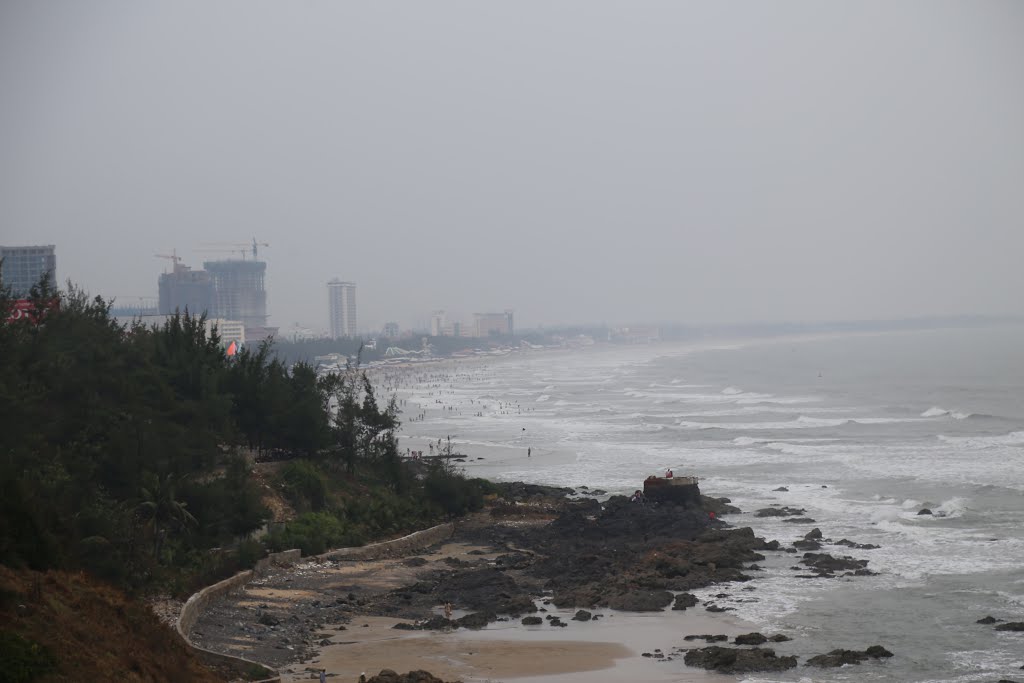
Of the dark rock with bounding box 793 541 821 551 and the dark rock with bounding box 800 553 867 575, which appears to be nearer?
the dark rock with bounding box 800 553 867 575

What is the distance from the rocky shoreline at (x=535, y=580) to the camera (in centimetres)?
2195

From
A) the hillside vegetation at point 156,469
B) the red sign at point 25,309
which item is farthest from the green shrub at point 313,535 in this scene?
the red sign at point 25,309

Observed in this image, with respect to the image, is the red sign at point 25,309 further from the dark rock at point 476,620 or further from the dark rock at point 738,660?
the dark rock at point 738,660

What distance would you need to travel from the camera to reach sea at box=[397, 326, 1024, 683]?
24.3 metres

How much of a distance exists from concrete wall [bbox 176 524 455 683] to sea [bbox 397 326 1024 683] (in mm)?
9508

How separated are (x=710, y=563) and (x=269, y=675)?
15.7 m

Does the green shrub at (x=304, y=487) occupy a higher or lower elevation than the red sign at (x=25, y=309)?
lower

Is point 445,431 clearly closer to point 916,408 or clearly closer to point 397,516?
point 916,408

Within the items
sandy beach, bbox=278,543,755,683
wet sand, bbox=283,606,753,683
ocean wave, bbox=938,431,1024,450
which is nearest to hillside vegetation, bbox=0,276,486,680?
sandy beach, bbox=278,543,755,683

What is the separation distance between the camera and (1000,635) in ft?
76.6

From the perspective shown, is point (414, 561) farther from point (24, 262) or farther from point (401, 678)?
point (24, 262)

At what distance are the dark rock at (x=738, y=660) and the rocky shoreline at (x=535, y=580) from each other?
4 centimetres

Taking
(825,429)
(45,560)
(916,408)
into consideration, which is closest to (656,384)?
(916,408)

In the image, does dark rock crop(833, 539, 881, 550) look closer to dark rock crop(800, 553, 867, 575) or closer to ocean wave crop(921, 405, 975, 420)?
dark rock crop(800, 553, 867, 575)
